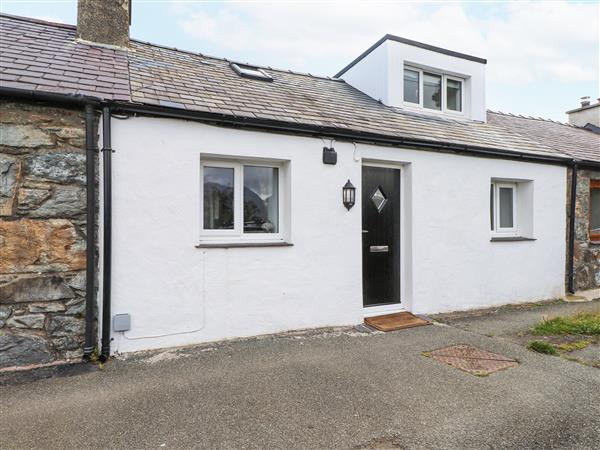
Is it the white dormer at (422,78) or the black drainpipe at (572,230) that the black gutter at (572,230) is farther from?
the white dormer at (422,78)

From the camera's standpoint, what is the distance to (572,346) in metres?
4.42

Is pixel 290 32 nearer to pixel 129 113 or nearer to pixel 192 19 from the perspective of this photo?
pixel 192 19

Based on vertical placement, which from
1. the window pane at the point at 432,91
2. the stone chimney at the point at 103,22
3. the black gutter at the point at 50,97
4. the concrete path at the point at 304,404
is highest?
the stone chimney at the point at 103,22

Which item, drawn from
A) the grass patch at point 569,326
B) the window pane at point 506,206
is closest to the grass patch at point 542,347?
the grass patch at point 569,326

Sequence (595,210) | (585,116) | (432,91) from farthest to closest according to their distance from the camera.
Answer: (585,116), (595,210), (432,91)

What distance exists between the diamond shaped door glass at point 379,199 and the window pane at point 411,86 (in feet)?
10.6

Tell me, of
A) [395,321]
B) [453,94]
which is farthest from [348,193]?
[453,94]

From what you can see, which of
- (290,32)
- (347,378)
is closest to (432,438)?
(347,378)

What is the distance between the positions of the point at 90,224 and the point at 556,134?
11716mm

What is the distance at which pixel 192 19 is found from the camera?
809 centimetres

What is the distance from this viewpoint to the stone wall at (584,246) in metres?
7.59

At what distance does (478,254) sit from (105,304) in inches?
237

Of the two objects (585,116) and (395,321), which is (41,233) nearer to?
(395,321)

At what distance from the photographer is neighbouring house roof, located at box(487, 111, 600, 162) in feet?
27.3
